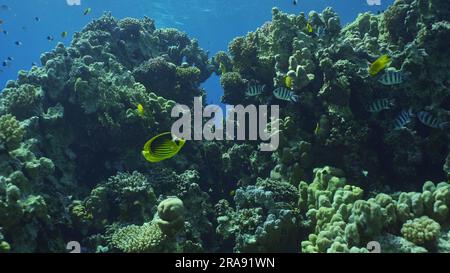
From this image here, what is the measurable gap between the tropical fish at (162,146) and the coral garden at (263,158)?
931 millimetres

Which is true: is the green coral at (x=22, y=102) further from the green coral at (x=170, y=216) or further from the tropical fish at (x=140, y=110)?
the green coral at (x=170, y=216)

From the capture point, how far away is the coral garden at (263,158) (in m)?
5.45

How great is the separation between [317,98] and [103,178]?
4.95m

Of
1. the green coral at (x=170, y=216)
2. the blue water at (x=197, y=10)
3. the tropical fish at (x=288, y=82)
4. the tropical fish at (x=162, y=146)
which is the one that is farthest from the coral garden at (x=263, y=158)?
the blue water at (x=197, y=10)

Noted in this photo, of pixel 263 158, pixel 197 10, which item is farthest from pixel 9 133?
pixel 197 10

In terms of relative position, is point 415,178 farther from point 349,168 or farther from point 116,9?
point 116,9

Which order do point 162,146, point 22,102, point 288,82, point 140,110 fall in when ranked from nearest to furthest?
point 162,146, point 288,82, point 140,110, point 22,102

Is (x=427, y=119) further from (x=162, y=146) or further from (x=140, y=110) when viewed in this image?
(x=140, y=110)

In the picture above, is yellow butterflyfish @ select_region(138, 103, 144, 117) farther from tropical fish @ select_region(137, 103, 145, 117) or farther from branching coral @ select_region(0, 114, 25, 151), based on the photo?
branching coral @ select_region(0, 114, 25, 151)

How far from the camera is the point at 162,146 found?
179 inches

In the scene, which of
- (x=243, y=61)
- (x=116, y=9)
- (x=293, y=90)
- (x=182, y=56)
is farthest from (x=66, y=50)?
(x=116, y=9)

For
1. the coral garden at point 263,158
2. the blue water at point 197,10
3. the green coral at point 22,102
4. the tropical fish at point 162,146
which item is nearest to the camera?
the tropical fish at point 162,146

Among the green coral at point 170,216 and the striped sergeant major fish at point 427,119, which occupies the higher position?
the striped sergeant major fish at point 427,119

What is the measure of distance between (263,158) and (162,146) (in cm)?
393
